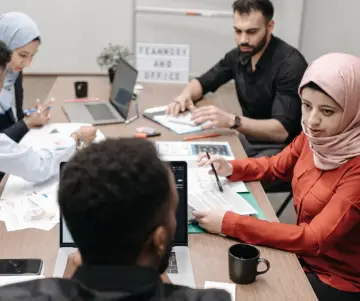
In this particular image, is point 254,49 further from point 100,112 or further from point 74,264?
point 74,264

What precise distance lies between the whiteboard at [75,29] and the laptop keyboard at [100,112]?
1.31 metres

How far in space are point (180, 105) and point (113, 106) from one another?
34 cm

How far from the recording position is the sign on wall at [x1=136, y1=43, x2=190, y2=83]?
10.3 feet

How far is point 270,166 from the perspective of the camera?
6.57ft

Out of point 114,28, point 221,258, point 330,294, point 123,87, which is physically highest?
point 114,28

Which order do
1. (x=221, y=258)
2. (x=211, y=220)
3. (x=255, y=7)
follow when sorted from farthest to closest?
1. (x=255, y=7)
2. (x=211, y=220)
3. (x=221, y=258)

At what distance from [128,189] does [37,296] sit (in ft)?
0.95

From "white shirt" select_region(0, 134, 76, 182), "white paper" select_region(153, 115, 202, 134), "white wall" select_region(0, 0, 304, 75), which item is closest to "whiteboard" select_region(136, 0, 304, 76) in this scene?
"white wall" select_region(0, 0, 304, 75)

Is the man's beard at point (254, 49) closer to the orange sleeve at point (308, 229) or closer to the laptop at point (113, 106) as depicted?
the laptop at point (113, 106)

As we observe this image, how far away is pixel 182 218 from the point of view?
1.47 m

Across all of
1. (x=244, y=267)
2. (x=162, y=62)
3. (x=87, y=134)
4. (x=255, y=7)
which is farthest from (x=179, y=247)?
(x=162, y=62)

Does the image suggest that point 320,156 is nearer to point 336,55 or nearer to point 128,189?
point 336,55

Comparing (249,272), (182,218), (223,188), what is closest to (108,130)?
(223,188)

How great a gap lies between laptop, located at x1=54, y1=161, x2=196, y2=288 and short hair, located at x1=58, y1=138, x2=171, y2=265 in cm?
52
